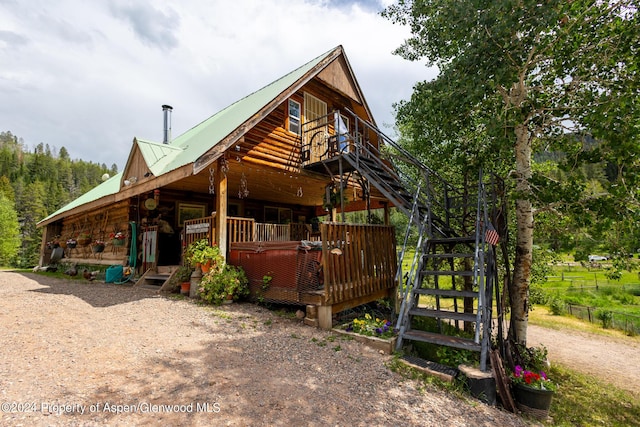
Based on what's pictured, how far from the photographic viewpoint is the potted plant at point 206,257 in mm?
7590

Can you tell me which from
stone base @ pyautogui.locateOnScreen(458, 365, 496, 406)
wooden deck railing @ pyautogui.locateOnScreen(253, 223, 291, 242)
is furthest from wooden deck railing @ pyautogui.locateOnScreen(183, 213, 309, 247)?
stone base @ pyautogui.locateOnScreen(458, 365, 496, 406)

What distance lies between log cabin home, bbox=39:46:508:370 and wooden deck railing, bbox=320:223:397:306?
0.11 feet

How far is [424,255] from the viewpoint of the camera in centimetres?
591

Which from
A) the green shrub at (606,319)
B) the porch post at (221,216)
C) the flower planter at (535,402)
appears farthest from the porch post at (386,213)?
the green shrub at (606,319)

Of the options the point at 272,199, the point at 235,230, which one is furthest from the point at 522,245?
the point at 272,199

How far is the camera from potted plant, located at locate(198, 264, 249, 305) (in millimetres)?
7254

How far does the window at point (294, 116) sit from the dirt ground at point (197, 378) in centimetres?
681

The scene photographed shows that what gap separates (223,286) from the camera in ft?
24.0

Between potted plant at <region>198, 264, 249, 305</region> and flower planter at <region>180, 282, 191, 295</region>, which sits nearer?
potted plant at <region>198, 264, 249, 305</region>

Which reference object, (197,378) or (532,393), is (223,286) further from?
(532,393)

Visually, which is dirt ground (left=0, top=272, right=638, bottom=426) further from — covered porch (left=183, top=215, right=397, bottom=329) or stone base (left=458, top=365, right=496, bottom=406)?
covered porch (left=183, top=215, right=397, bottom=329)

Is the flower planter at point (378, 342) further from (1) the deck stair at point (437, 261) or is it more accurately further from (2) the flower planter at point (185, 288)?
(2) the flower planter at point (185, 288)

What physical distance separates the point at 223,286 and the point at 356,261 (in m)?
3.14

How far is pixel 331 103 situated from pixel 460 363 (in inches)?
392
